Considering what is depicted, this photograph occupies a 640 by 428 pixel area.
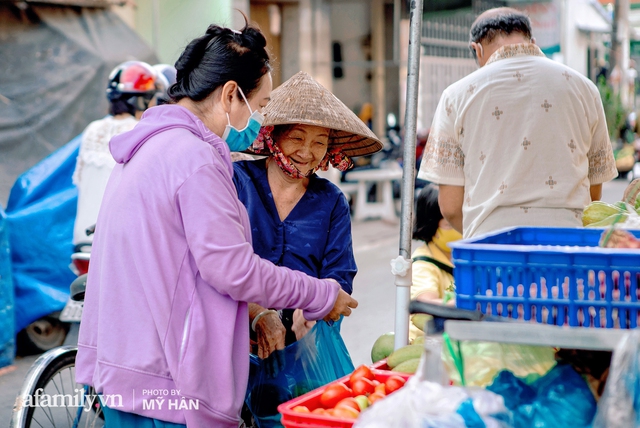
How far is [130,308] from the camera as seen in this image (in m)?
1.94

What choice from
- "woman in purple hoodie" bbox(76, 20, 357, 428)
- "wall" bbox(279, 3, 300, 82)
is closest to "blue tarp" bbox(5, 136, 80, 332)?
"woman in purple hoodie" bbox(76, 20, 357, 428)

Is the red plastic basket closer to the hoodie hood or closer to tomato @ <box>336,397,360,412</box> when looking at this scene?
tomato @ <box>336,397,360,412</box>

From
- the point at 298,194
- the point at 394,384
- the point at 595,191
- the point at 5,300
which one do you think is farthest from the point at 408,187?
the point at 5,300

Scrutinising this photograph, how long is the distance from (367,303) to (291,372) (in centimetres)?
460

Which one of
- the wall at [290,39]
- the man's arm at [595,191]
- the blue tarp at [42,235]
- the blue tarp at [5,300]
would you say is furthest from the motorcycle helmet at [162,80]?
the wall at [290,39]

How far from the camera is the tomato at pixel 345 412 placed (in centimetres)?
180

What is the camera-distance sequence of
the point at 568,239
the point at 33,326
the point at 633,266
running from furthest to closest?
the point at 33,326 < the point at 568,239 < the point at 633,266

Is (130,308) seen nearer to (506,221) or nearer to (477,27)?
(506,221)

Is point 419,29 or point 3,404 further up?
point 419,29

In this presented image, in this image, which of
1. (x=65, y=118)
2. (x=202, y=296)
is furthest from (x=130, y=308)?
(x=65, y=118)

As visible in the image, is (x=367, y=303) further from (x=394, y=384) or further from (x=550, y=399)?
(x=550, y=399)

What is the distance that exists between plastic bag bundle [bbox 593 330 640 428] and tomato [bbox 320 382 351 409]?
0.78m

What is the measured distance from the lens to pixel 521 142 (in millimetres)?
2889

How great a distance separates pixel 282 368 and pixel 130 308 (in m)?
0.70
